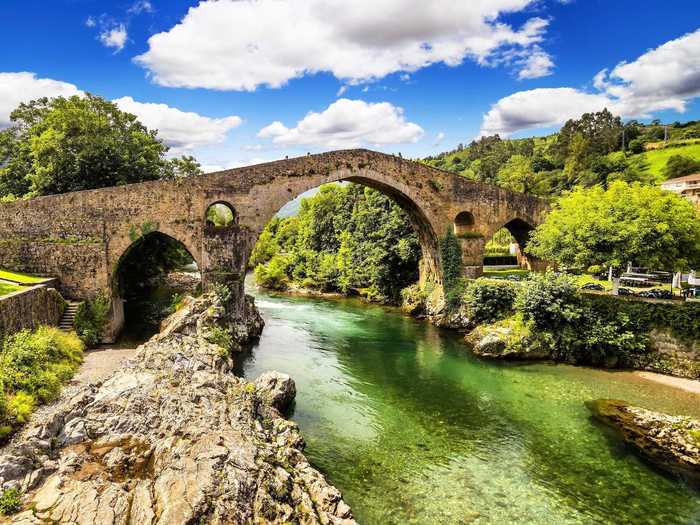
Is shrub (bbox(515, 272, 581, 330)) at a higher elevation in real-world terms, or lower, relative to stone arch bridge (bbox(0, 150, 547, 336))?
lower

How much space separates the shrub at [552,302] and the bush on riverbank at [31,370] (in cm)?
1751

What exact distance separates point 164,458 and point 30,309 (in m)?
9.34

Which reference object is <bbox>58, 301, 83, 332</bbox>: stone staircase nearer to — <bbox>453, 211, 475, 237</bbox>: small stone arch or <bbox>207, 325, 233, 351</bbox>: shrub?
<bbox>207, 325, 233, 351</bbox>: shrub

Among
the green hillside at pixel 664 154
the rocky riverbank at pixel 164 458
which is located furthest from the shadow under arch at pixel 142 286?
the green hillside at pixel 664 154

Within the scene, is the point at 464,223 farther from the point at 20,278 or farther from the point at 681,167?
the point at 681,167

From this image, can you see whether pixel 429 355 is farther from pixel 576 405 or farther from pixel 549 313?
pixel 576 405

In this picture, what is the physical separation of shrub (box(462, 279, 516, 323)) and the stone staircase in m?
18.1

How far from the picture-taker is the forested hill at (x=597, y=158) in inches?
1901

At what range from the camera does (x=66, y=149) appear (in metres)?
21.6

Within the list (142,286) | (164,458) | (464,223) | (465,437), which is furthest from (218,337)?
(464,223)

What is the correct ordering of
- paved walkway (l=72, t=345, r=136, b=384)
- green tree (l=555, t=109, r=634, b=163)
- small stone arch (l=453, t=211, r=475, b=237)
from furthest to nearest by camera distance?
1. green tree (l=555, t=109, r=634, b=163)
2. small stone arch (l=453, t=211, r=475, b=237)
3. paved walkway (l=72, t=345, r=136, b=384)

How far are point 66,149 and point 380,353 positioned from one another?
58.7 ft

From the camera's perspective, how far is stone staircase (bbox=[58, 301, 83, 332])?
1697cm

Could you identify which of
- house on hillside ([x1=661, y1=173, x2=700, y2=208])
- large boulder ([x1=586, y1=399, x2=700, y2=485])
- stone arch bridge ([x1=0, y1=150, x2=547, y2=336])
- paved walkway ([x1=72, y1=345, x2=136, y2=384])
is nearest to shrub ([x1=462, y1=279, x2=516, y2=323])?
stone arch bridge ([x1=0, y1=150, x2=547, y2=336])
